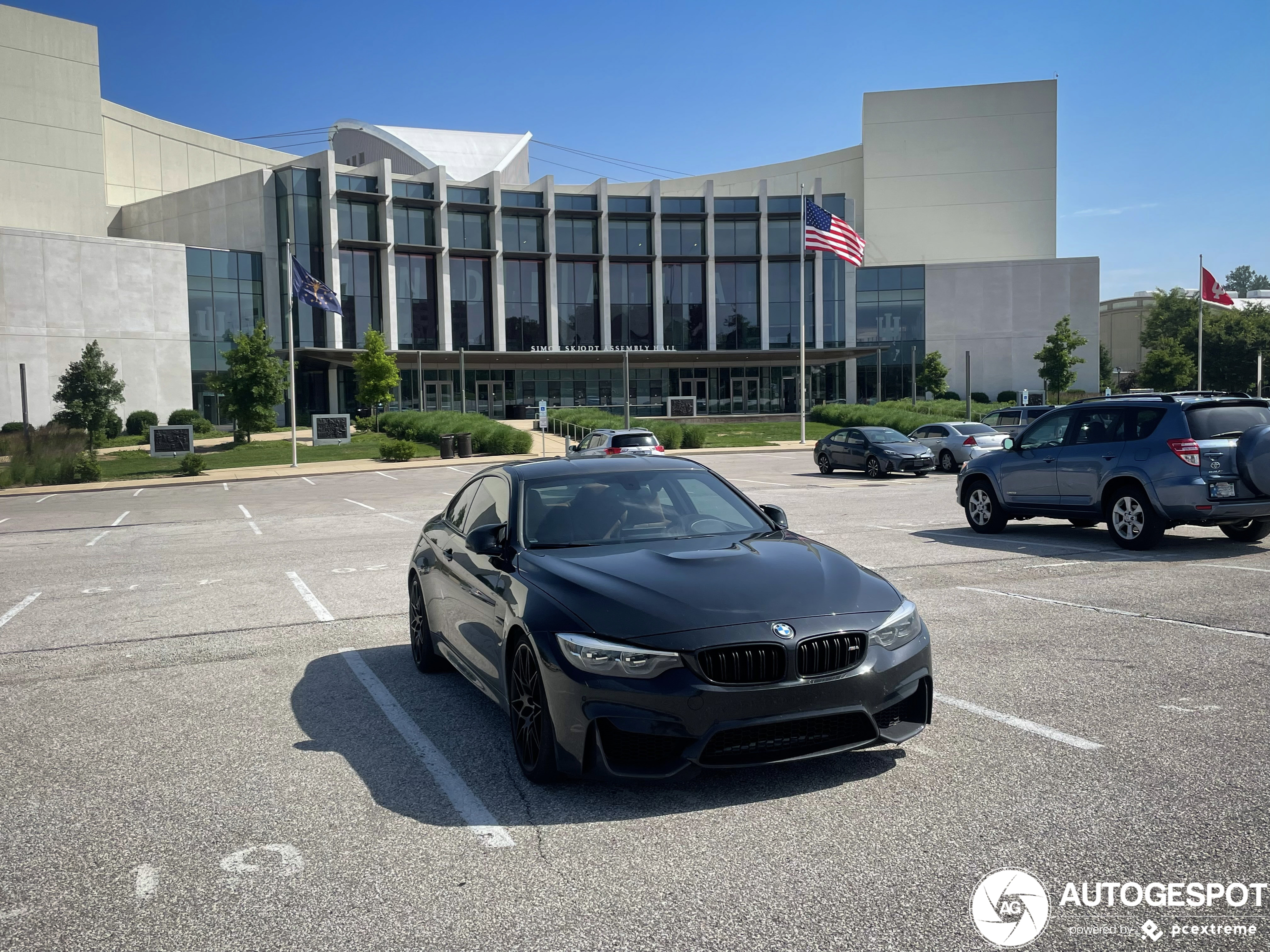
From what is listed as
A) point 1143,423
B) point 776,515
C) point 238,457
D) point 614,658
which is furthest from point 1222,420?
point 238,457

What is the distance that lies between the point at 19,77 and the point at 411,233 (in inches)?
945

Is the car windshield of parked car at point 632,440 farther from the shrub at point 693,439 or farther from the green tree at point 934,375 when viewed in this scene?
the green tree at point 934,375

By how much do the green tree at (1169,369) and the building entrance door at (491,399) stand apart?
5118 cm

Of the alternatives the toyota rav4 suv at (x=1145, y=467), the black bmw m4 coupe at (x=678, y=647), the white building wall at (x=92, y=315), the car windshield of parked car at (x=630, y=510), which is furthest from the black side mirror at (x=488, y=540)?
the white building wall at (x=92, y=315)

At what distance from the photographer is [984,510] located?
14.3 meters

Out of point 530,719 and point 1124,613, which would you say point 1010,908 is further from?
point 1124,613

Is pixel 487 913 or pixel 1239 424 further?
pixel 1239 424

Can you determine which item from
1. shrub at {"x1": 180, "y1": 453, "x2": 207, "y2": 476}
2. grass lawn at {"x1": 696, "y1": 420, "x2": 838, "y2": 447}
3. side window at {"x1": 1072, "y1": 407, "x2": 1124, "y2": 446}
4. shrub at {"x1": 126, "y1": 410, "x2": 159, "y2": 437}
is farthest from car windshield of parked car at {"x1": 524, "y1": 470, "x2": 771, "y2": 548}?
shrub at {"x1": 126, "y1": 410, "x2": 159, "y2": 437}

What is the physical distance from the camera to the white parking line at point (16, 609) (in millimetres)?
9555

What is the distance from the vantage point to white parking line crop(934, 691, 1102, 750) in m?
5.17

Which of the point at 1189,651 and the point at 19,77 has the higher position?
the point at 19,77

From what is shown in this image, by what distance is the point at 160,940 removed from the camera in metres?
3.41

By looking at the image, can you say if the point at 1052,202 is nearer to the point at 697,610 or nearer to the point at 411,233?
the point at 411,233

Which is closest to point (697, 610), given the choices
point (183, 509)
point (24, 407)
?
point (183, 509)
